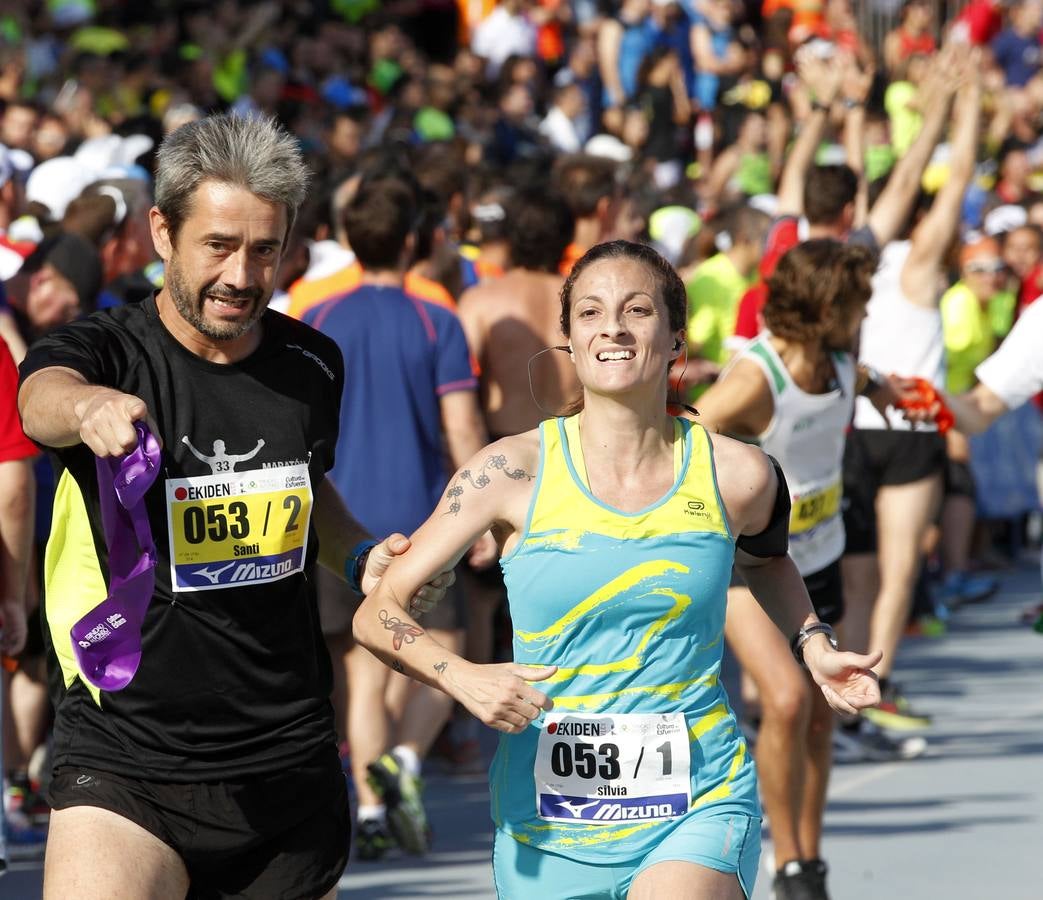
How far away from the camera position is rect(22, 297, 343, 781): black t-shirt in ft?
11.9

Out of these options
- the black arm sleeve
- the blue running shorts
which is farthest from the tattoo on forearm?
the black arm sleeve

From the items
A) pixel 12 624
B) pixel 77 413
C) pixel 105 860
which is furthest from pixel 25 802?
Result: pixel 77 413

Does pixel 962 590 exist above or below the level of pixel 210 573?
below

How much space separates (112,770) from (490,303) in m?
4.48

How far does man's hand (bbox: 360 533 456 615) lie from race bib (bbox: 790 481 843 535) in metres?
2.54

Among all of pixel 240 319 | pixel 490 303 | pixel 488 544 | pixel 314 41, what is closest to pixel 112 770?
pixel 240 319

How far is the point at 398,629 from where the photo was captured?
3604 mm

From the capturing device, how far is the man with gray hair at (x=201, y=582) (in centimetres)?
355

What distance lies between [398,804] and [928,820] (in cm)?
210

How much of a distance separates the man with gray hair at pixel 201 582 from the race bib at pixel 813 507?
263 cm

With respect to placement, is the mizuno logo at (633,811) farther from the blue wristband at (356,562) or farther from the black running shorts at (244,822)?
the blue wristband at (356,562)

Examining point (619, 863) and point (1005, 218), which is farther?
point (1005, 218)

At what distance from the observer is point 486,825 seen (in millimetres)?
7270

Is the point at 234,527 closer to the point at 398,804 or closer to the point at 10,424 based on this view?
the point at 10,424
